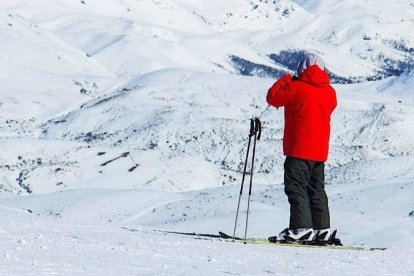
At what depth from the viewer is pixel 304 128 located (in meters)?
10.4

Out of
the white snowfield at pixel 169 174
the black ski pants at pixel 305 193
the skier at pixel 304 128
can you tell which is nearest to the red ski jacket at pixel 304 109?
the skier at pixel 304 128

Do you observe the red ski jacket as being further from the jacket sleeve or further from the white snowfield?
the white snowfield

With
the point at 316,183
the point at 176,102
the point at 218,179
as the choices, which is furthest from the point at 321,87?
the point at 176,102

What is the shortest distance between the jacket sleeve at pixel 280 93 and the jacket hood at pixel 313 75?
171mm

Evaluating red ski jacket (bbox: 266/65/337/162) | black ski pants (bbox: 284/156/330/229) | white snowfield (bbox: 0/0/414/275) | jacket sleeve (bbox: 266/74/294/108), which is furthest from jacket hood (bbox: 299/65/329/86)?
white snowfield (bbox: 0/0/414/275)

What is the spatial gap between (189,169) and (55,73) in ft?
234

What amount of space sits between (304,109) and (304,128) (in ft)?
0.69

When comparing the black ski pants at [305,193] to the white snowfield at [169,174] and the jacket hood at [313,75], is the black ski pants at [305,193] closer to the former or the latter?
the white snowfield at [169,174]

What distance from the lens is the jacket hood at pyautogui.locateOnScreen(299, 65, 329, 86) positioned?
10.4m

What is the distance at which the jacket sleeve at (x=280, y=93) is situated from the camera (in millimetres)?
10266

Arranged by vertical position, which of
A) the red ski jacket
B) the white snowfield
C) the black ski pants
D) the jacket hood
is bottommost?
the white snowfield

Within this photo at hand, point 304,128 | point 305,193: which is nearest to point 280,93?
point 304,128

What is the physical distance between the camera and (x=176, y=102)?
87625mm

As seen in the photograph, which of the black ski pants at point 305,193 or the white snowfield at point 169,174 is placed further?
the black ski pants at point 305,193
